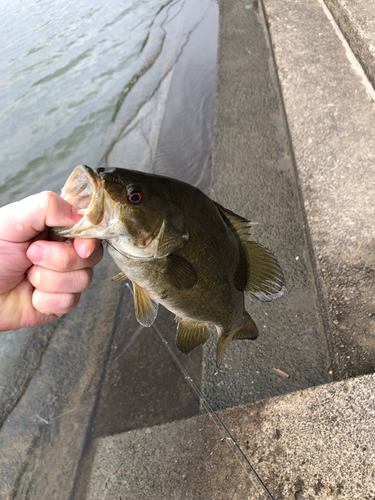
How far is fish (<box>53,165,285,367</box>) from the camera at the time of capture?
1460 mm

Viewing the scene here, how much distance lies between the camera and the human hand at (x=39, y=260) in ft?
4.83

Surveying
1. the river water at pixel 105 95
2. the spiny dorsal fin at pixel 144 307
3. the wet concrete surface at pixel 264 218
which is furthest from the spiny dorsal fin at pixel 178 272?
the river water at pixel 105 95

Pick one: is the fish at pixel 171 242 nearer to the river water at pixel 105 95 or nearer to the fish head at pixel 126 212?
the fish head at pixel 126 212

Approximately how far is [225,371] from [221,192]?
2067mm

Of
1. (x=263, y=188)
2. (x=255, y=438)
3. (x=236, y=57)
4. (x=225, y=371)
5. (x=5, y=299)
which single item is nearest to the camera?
(x=5, y=299)

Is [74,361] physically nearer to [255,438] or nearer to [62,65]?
[255,438]

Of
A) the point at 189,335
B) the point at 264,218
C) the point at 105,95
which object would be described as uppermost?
the point at 189,335

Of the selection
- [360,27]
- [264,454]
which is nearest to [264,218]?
[264,454]

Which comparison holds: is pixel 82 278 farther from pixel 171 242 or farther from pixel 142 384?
pixel 142 384

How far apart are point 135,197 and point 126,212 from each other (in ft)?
0.24

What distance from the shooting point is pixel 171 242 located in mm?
1569

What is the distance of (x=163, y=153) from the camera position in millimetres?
5719

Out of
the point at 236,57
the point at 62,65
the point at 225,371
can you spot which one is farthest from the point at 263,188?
the point at 62,65

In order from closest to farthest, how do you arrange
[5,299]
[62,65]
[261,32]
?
[5,299] < [261,32] < [62,65]
